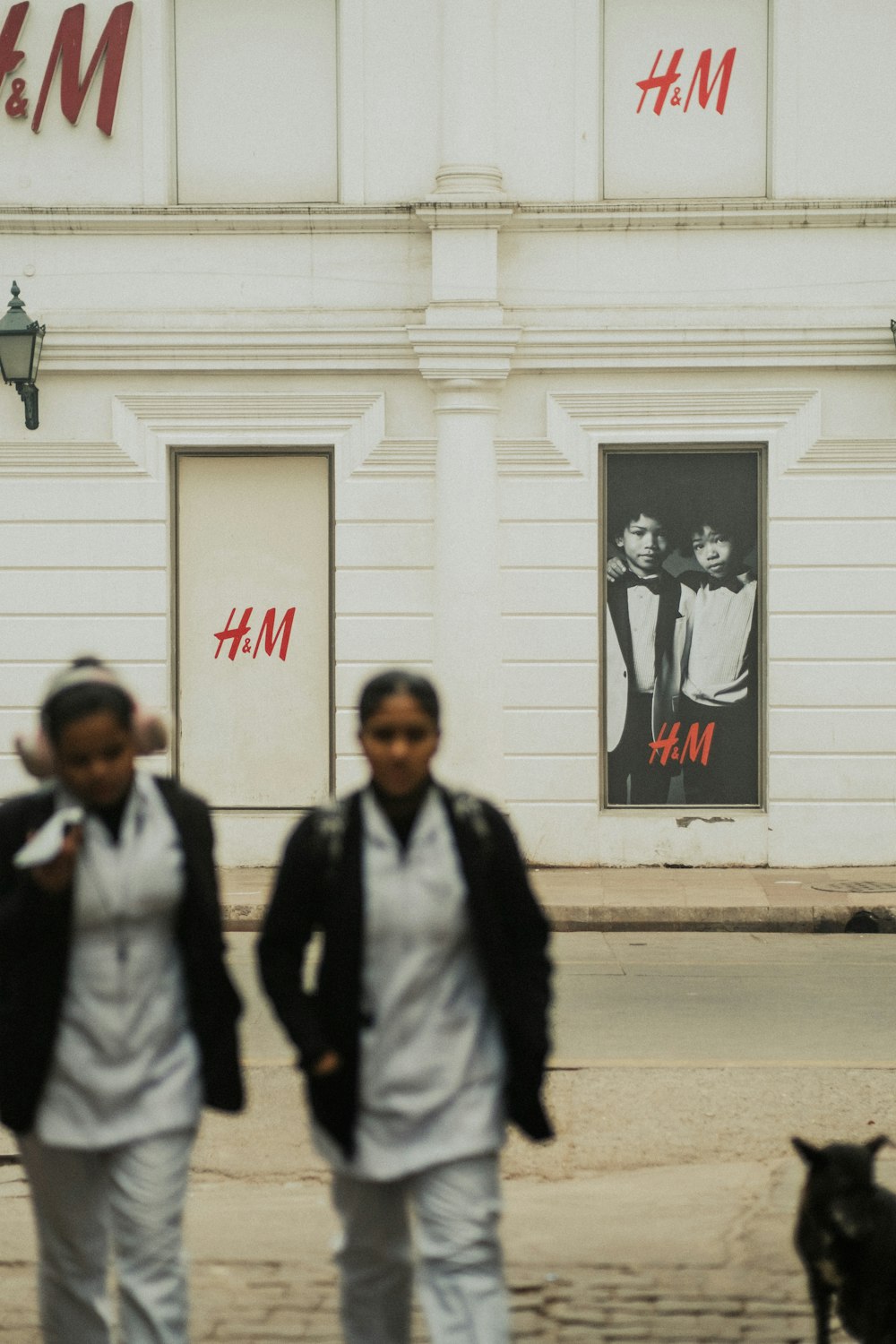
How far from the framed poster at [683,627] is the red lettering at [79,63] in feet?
15.5

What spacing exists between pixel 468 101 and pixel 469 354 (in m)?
1.92

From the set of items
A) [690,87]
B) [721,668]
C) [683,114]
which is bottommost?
[721,668]

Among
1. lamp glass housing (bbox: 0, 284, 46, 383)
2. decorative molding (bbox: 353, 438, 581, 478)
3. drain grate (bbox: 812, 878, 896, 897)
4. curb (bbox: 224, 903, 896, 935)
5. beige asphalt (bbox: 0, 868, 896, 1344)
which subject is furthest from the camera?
decorative molding (bbox: 353, 438, 581, 478)

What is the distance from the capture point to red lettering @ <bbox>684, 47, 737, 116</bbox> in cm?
1471

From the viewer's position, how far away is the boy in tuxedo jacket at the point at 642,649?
579 inches

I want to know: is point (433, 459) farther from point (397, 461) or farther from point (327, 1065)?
point (327, 1065)

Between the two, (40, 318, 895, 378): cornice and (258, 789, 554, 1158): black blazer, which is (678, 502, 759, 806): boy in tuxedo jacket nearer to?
(40, 318, 895, 378): cornice

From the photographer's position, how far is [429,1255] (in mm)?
3805

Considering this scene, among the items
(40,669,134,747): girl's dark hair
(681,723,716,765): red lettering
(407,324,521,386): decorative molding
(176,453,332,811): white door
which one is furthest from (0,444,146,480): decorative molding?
(40,669,134,747): girl's dark hair

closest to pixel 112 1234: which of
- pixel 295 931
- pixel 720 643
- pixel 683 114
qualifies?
pixel 295 931

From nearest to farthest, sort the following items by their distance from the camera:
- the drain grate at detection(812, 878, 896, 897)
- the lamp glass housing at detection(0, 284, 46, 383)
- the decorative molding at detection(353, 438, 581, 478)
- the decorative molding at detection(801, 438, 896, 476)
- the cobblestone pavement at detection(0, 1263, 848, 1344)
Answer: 1. the cobblestone pavement at detection(0, 1263, 848, 1344)
2. the drain grate at detection(812, 878, 896, 897)
3. the lamp glass housing at detection(0, 284, 46, 383)
4. the decorative molding at detection(801, 438, 896, 476)
5. the decorative molding at detection(353, 438, 581, 478)

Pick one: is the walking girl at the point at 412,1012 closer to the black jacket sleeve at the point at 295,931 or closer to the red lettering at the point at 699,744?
the black jacket sleeve at the point at 295,931

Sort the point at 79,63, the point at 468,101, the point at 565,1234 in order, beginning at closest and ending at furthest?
the point at 565,1234, the point at 468,101, the point at 79,63

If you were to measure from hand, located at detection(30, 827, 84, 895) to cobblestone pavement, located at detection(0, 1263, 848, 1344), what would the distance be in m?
1.71
